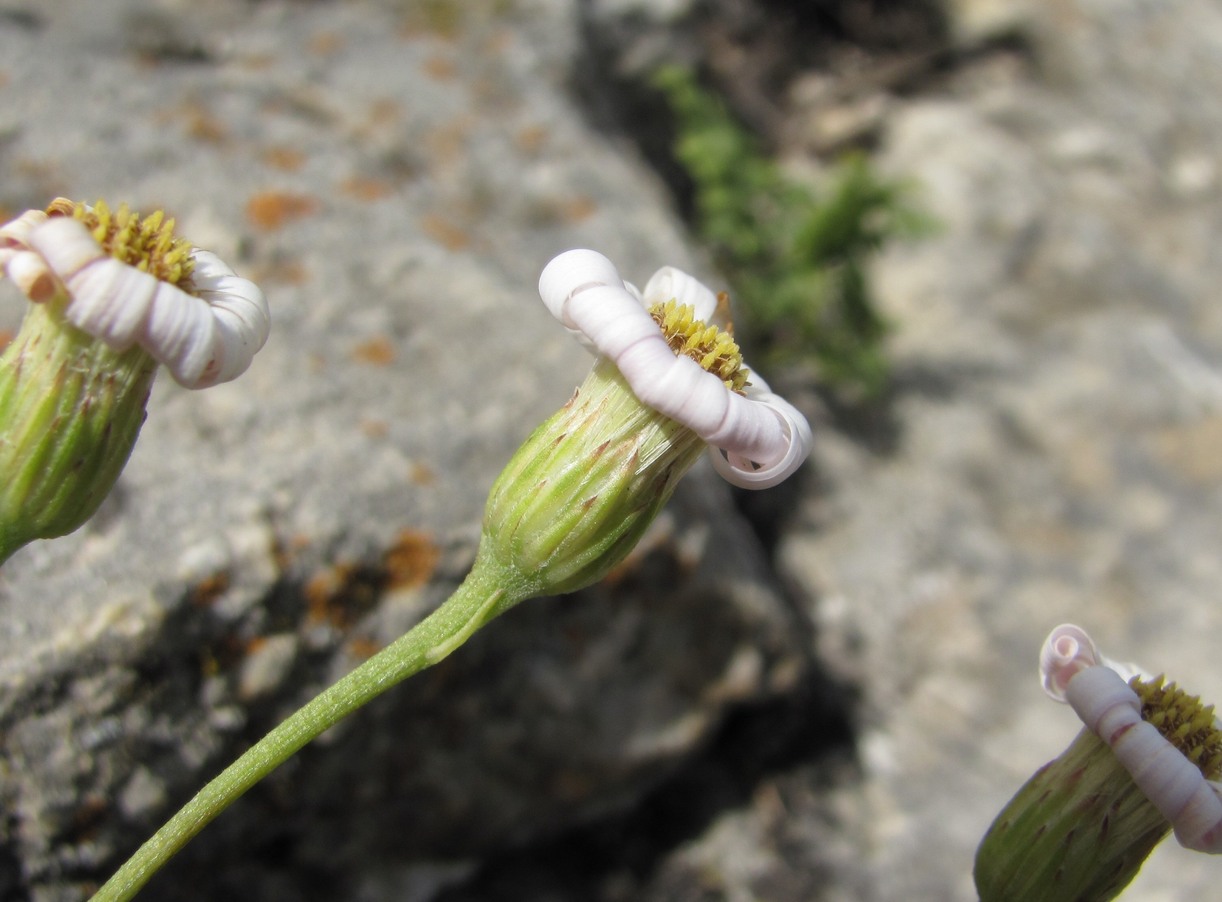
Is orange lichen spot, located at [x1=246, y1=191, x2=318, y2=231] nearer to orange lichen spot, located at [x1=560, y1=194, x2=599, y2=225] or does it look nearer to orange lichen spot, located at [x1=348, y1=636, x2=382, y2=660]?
orange lichen spot, located at [x1=560, y1=194, x2=599, y2=225]

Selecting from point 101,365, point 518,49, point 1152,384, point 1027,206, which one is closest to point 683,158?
point 518,49

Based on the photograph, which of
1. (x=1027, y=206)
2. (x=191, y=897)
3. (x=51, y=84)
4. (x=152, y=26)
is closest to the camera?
(x=191, y=897)

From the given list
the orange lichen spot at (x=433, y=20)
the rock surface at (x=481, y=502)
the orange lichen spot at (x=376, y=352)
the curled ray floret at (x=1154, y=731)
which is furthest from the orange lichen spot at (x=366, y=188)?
the curled ray floret at (x=1154, y=731)

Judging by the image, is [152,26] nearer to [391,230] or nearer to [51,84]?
[51,84]

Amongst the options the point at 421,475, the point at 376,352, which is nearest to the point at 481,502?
the point at 421,475

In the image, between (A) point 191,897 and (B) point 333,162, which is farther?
(B) point 333,162

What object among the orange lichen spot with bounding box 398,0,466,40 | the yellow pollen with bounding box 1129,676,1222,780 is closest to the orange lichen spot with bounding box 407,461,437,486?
the yellow pollen with bounding box 1129,676,1222,780

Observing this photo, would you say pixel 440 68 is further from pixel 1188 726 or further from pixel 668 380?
pixel 1188 726

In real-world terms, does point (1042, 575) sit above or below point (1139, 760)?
above
